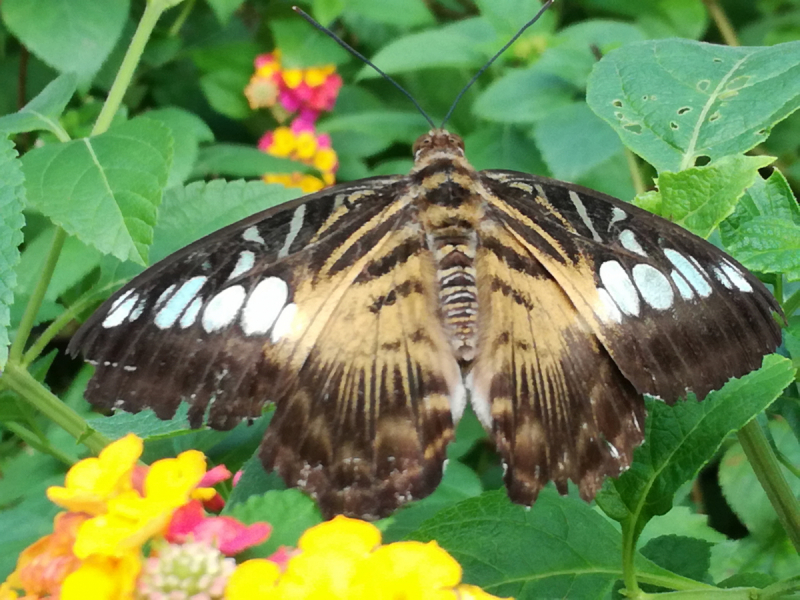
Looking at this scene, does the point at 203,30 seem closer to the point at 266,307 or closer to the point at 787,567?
the point at 266,307

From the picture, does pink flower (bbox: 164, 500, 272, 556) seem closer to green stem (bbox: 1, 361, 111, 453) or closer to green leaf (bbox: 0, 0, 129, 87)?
green stem (bbox: 1, 361, 111, 453)

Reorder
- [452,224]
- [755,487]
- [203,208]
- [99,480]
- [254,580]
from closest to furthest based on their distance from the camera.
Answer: [254,580], [99,480], [452,224], [203,208], [755,487]

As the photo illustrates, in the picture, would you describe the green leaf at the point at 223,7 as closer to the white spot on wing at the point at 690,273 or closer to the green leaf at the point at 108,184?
the green leaf at the point at 108,184

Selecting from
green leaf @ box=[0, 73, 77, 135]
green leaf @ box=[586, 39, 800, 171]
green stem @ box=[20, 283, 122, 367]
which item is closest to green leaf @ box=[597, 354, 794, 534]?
green leaf @ box=[586, 39, 800, 171]

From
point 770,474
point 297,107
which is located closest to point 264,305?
point 770,474

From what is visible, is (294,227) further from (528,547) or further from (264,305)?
(528,547)
